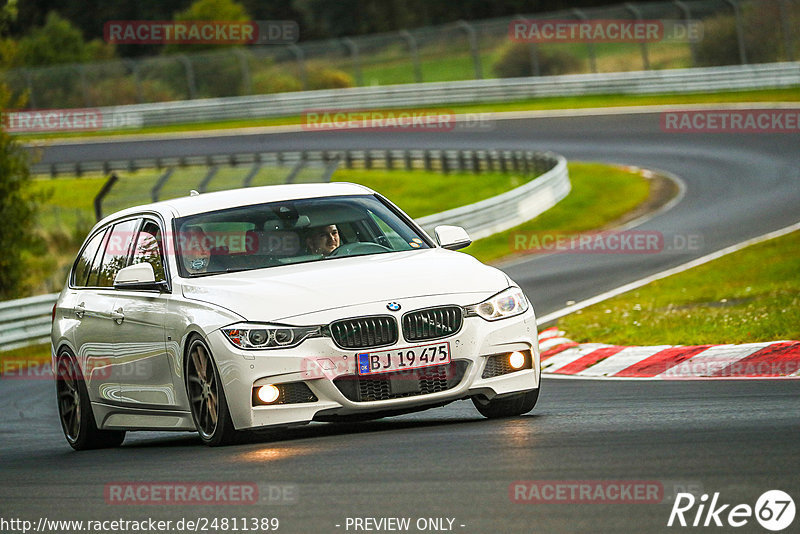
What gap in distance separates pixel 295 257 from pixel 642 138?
32292 mm

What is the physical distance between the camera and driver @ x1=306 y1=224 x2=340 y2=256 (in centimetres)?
918

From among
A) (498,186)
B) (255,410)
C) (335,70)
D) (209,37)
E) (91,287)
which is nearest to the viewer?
(255,410)

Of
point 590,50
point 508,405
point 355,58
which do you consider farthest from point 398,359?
point 355,58

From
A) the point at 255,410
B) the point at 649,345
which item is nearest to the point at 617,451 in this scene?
the point at 255,410

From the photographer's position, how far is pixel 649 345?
12430mm

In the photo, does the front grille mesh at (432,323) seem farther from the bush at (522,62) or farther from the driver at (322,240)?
the bush at (522,62)

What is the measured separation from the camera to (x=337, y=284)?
830 cm

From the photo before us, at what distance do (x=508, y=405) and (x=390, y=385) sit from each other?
1.06 m

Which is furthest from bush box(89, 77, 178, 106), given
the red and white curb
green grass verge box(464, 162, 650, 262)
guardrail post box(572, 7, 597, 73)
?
the red and white curb

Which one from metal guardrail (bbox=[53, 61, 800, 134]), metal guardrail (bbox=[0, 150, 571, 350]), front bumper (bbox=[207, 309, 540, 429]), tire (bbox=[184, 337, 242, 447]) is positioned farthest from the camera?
metal guardrail (bbox=[53, 61, 800, 134])

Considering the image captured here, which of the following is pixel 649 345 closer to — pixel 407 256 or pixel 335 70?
pixel 407 256

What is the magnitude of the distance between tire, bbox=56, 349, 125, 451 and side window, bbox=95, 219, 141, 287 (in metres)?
0.69

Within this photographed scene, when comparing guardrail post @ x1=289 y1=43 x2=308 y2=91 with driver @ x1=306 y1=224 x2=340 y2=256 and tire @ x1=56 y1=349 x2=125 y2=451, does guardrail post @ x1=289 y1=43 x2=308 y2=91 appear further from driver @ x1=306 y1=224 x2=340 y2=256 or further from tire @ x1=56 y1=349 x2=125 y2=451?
driver @ x1=306 y1=224 x2=340 y2=256

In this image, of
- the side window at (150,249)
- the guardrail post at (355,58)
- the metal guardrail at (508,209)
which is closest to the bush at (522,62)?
the guardrail post at (355,58)
